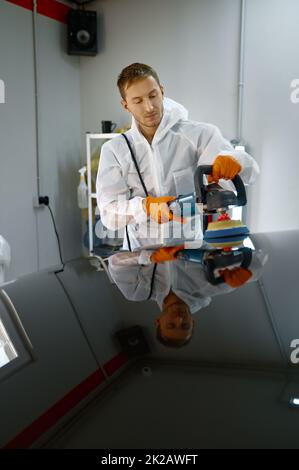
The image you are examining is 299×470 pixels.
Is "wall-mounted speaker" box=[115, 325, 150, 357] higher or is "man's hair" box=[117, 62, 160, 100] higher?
"man's hair" box=[117, 62, 160, 100]

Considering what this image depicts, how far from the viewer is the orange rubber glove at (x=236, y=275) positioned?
2.10ft

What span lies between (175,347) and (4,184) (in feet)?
9.44

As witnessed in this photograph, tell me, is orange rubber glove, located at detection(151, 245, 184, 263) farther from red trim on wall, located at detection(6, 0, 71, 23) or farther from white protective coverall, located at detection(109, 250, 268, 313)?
red trim on wall, located at detection(6, 0, 71, 23)

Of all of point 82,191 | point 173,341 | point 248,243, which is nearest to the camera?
point 173,341

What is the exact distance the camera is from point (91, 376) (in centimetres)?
36

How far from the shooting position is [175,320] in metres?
0.48

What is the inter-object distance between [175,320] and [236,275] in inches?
9.4

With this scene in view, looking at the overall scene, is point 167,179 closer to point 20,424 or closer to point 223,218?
point 223,218

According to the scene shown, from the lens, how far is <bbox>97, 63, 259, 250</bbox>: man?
1.72 metres

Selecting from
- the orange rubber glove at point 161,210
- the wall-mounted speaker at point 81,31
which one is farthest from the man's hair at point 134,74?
the wall-mounted speaker at point 81,31

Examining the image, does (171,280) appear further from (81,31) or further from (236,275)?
(81,31)

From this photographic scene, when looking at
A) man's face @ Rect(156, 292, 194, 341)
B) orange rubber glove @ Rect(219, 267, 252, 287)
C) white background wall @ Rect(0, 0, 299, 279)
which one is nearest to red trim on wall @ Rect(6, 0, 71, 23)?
white background wall @ Rect(0, 0, 299, 279)

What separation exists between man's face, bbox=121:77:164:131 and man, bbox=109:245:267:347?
0.96 meters

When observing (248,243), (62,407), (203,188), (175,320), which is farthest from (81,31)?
(62,407)
